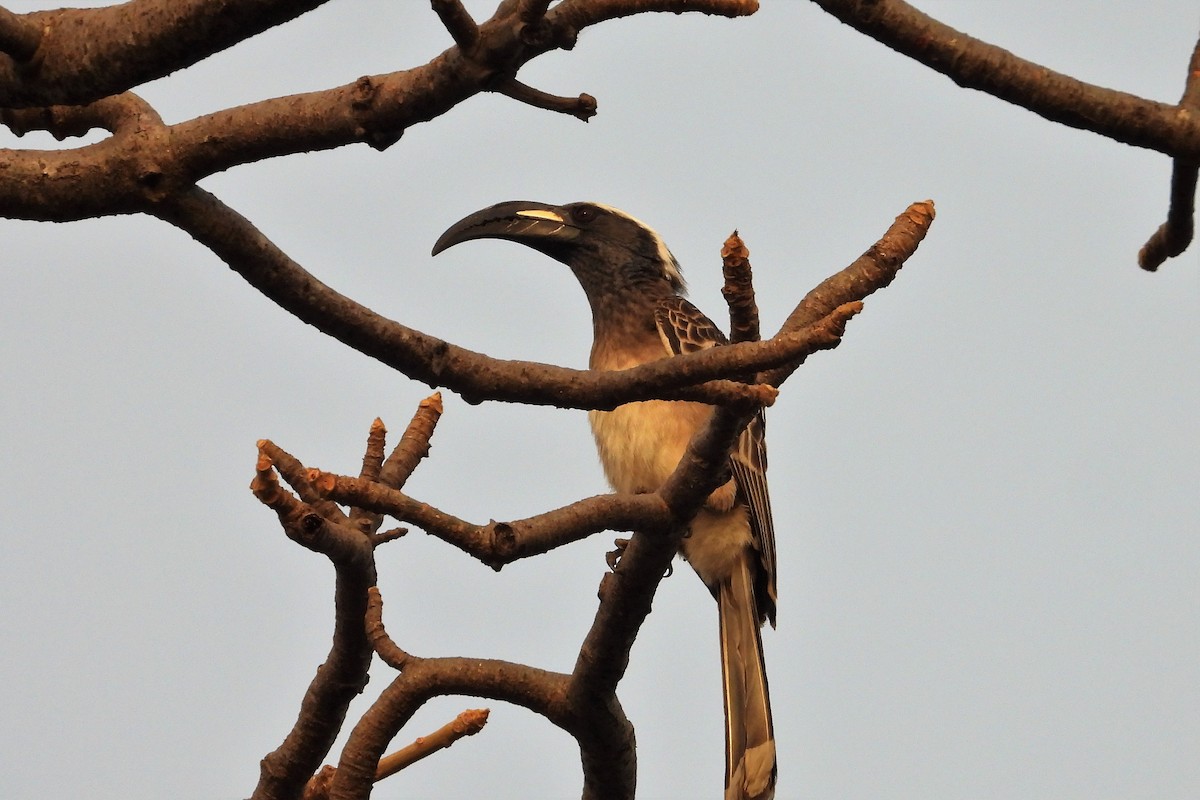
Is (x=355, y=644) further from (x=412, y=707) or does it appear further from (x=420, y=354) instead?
(x=420, y=354)

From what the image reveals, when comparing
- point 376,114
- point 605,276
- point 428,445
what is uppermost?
point 605,276

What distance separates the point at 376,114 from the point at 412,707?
1850 millimetres

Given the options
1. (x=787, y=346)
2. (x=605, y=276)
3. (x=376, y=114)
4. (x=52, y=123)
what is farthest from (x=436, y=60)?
(x=605, y=276)

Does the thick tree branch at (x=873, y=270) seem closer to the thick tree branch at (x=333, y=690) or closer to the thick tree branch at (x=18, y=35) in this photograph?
the thick tree branch at (x=333, y=690)

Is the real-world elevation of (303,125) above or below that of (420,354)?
above

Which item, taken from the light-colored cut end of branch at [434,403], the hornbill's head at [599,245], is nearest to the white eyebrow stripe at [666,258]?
the hornbill's head at [599,245]

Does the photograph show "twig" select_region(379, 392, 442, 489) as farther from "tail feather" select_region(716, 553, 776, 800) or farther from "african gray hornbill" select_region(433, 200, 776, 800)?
"tail feather" select_region(716, 553, 776, 800)

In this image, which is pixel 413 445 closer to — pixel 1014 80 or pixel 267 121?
pixel 267 121

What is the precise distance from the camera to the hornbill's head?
6.55 metres

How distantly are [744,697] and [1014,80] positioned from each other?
9.24 ft

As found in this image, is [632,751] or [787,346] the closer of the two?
[787,346]

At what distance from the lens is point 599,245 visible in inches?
266

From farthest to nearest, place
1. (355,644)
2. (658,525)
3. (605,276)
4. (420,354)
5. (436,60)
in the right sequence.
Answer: (605,276) → (355,644) → (658,525) → (420,354) → (436,60)

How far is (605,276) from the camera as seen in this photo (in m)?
6.63
